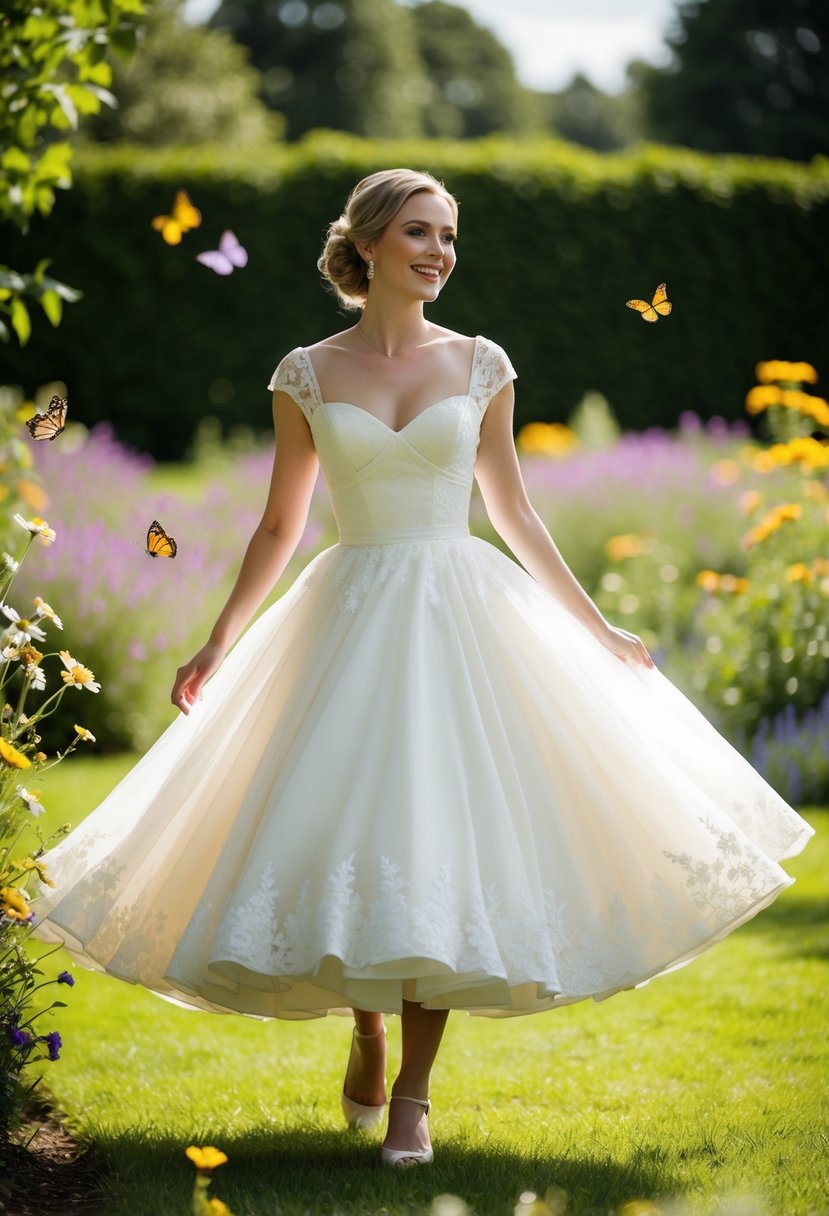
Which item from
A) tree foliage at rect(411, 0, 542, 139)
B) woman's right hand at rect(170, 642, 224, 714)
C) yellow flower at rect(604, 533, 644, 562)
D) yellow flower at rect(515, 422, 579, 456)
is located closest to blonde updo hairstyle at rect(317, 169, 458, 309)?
woman's right hand at rect(170, 642, 224, 714)

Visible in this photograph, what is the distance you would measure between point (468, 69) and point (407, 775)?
47750mm

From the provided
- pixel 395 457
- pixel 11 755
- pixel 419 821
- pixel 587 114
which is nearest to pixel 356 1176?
pixel 419 821

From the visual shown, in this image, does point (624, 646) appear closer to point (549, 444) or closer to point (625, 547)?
point (625, 547)

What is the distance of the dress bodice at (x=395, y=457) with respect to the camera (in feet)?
9.95

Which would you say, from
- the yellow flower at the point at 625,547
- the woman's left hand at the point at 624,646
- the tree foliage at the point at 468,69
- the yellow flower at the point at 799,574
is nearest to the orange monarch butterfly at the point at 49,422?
the woman's left hand at the point at 624,646

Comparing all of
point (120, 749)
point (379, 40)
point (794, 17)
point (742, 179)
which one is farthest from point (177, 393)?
point (379, 40)

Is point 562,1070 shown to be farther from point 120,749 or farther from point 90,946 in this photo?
point 120,749

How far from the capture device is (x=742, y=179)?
46.3 ft

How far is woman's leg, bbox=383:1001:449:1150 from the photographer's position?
2.71 m

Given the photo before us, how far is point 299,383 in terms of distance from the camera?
313 centimetres

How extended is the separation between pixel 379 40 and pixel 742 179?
26998mm

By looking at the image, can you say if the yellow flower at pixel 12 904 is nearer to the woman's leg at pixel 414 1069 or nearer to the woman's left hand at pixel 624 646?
the woman's leg at pixel 414 1069

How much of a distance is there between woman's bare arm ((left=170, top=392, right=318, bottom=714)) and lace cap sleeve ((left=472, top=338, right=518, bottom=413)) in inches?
16.2

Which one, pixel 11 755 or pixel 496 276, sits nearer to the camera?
pixel 11 755
